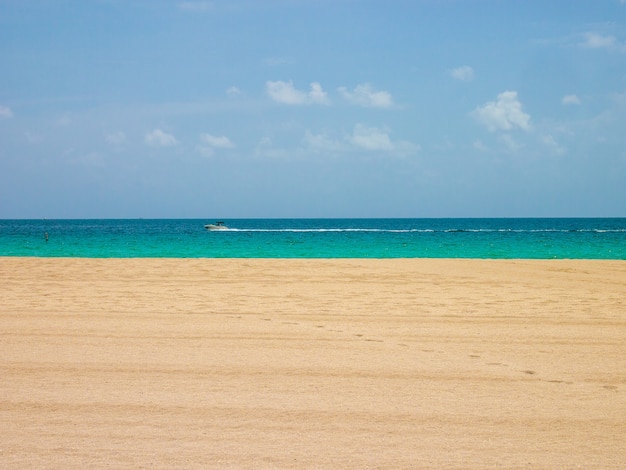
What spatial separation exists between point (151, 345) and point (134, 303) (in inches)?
160

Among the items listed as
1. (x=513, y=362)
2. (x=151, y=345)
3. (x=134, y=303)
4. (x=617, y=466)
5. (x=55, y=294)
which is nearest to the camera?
(x=617, y=466)

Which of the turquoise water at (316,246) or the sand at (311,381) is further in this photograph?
the turquoise water at (316,246)

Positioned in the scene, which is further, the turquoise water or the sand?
the turquoise water

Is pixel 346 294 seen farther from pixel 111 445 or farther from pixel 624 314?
pixel 111 445

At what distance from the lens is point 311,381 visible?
20.2ft

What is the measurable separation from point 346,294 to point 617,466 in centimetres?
929

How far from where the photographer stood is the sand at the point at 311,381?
14.5ft

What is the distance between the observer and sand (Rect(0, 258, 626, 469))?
4.43 metres

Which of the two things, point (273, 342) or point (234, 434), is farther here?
point (273, 342)

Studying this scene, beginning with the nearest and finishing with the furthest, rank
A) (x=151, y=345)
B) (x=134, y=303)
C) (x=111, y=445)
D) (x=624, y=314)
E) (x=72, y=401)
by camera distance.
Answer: (x=111, y=445), (x=72, y=401), (x=151, y=345), (x=624, y=314), (x=134, y=303)

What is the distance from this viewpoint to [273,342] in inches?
316

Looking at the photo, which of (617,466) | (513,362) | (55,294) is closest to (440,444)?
(617,466)

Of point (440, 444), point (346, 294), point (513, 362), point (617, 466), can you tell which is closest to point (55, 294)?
point (346, 294)

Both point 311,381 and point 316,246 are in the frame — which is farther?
point 316,246
